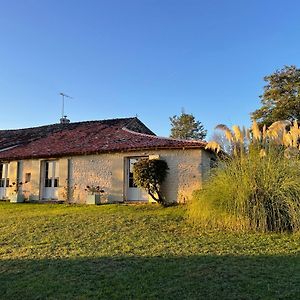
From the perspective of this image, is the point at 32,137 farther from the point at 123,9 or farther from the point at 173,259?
the point at 173,259

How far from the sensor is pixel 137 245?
743cm

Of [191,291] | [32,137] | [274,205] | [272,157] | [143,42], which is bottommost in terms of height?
[191,291]

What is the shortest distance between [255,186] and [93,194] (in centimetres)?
938

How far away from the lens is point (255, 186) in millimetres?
8461

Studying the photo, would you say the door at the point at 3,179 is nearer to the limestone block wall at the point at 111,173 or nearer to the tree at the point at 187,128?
the limestone block wall at the point at 111,173

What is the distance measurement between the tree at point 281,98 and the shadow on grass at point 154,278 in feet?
81.9

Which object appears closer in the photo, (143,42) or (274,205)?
(274,205)

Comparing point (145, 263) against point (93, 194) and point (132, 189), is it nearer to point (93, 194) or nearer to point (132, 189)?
point (132, 189)

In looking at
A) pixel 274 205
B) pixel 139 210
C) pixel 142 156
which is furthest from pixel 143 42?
pixel 274 205

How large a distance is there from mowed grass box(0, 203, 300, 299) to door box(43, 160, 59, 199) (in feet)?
26.2

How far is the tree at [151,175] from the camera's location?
568 inches

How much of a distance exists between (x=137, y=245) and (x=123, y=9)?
26.9 feet

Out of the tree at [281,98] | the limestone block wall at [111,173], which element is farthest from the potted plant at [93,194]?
the tree at [281,98]

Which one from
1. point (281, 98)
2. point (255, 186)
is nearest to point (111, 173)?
point (255, 186)
